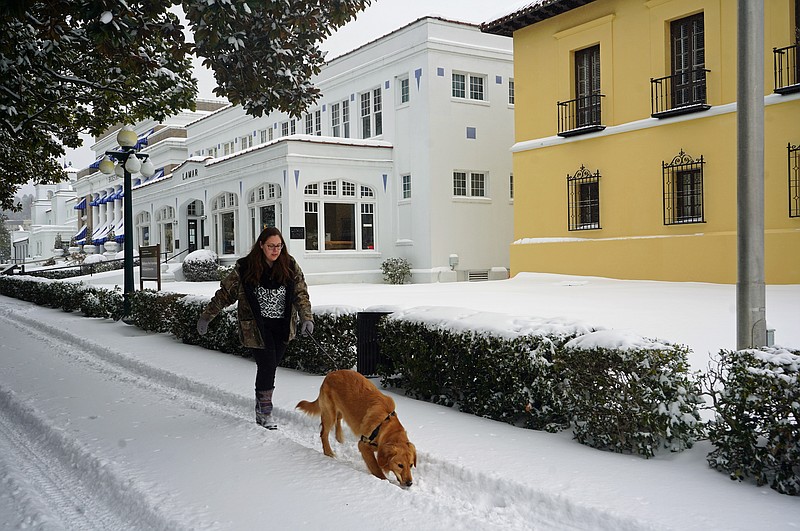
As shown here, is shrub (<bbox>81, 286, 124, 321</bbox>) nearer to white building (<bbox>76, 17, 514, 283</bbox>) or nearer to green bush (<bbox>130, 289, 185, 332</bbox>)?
green bush (<bbox>130, 289, 185, 332</bbox>)

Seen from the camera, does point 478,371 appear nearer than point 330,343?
Yes

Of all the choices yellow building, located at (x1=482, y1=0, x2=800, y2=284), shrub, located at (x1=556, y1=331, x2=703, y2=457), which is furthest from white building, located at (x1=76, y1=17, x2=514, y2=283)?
shrub, located at (x1=556, y1=331, x2=703, y2=457)

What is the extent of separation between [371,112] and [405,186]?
417cm

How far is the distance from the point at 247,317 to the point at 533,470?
3017 millimetres

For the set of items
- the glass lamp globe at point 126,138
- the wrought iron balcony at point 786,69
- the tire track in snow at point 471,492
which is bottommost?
the tire track in snow at point 471,492

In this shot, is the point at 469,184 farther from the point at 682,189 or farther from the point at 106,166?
the point at 106,166

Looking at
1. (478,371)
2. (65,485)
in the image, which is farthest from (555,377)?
(65,485)

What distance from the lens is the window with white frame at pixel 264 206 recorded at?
28938 millimetres

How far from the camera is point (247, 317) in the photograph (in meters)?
6.54

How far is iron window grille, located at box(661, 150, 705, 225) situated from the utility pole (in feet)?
43.5

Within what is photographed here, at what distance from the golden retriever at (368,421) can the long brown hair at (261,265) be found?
1.19m

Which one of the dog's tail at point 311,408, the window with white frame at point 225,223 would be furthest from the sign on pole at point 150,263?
the window with white frame at point 225,223

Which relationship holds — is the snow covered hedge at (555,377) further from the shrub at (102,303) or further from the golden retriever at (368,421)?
the shrub at (102,303)

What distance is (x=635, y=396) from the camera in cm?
530
